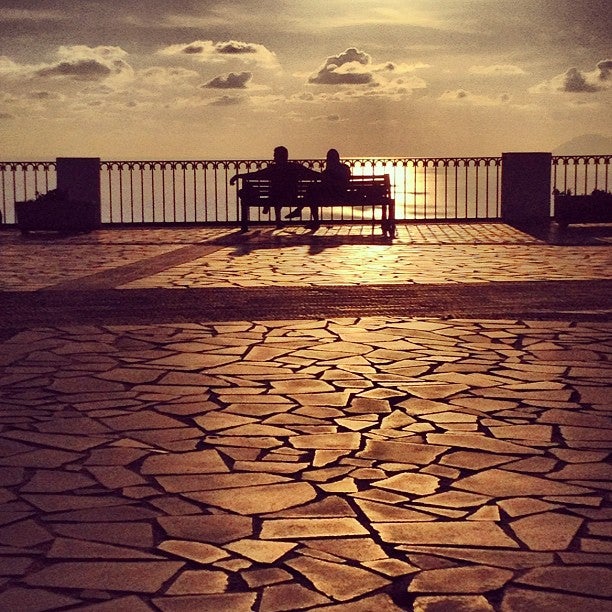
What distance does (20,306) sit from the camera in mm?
11258

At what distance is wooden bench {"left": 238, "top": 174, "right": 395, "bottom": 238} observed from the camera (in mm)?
20641

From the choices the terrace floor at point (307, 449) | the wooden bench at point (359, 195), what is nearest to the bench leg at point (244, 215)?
the wooden bench at point (359, 195)

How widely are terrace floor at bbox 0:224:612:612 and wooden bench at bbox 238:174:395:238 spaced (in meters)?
8.53

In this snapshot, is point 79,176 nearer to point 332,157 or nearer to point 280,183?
point 280,183

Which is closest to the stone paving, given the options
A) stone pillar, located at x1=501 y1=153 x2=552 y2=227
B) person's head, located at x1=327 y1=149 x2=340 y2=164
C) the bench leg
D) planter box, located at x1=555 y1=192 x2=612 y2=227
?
the bench leg

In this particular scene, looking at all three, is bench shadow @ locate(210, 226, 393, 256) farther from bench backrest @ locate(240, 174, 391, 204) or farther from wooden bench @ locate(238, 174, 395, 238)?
bench backrest @ locate(240, 174, 391, 204)

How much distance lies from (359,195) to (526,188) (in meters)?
5.17

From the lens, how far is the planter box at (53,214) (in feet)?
71.6

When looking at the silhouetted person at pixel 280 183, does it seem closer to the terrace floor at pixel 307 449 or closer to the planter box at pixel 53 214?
the planter box at pixel 53 214

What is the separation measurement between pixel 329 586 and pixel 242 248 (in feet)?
47.2

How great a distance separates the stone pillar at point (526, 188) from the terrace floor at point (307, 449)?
12450 mm

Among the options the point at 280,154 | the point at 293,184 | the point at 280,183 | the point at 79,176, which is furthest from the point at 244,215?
the point at 79,176

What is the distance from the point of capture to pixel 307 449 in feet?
18.9

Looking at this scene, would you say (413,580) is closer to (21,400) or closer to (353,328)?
(21,400)
